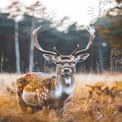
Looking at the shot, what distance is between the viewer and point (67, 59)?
4.74 meters

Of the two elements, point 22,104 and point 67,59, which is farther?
point 22,104

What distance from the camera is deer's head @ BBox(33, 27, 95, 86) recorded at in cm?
473

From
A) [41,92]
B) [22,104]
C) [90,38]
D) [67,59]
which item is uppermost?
[90,38]

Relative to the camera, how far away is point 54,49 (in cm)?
479

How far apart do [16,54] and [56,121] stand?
0.78m

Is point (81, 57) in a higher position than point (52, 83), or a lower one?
higher

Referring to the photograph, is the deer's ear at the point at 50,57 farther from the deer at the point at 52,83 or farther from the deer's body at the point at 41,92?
the deer's body at the point at 41,92

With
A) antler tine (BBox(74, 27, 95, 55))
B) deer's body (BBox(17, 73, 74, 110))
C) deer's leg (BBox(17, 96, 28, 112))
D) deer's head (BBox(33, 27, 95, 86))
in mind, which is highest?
antler tine (BBox(74, 27, 95, 55))

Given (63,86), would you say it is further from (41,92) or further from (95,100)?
(95,100)

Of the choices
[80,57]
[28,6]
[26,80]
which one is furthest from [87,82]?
[28,6]

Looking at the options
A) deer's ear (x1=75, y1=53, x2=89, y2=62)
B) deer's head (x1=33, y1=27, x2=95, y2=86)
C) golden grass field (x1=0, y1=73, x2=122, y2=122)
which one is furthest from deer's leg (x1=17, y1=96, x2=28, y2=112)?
deer's ear (x1=75, y1=53, x2=89, y2=62)

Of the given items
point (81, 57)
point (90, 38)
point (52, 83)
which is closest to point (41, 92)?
point (52, 83)

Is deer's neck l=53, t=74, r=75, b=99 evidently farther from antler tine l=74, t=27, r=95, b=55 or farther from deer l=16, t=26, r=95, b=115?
antler tine l=74, t=27, r=95, b=55

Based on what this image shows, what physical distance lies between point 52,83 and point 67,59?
0.29 metres
